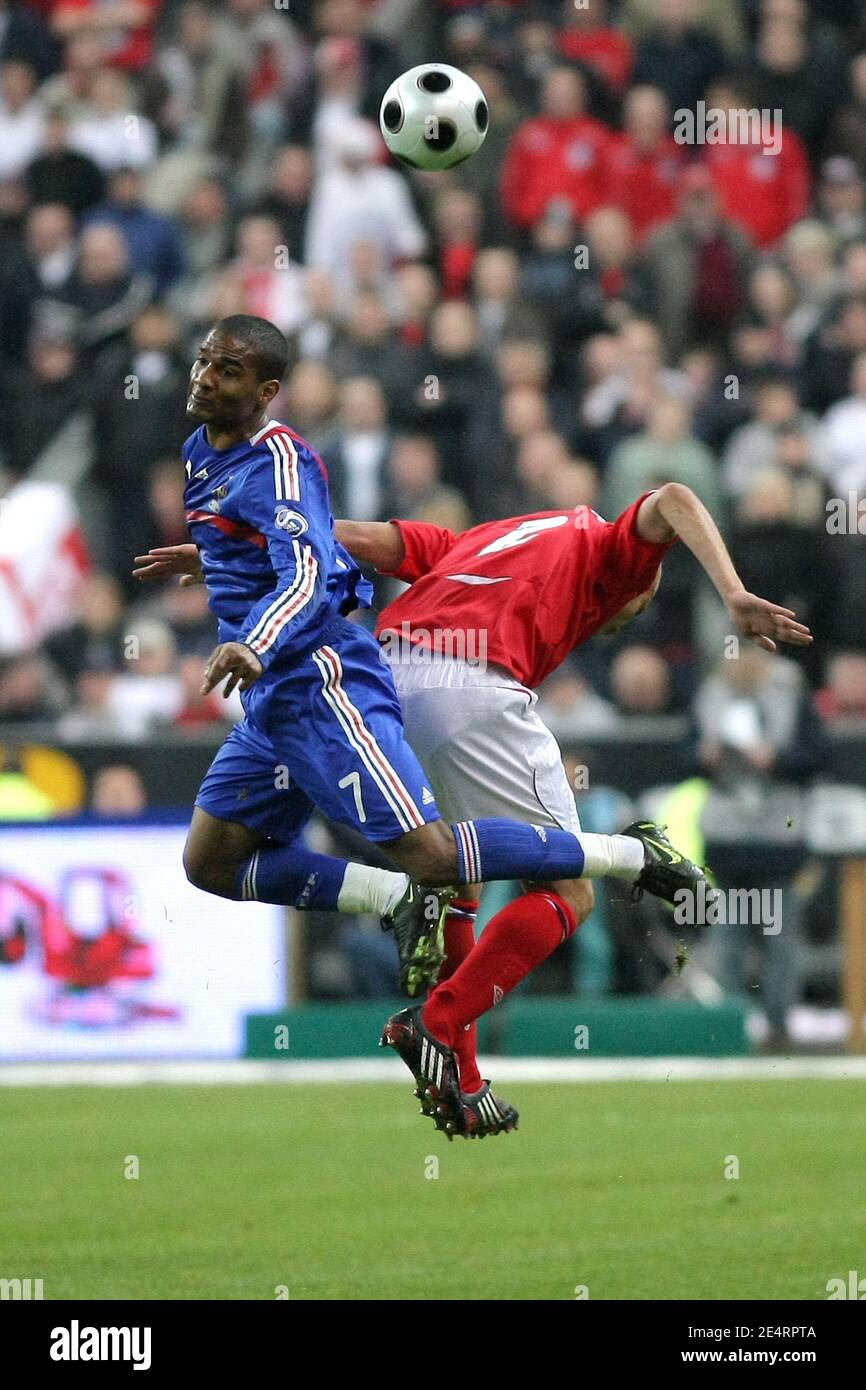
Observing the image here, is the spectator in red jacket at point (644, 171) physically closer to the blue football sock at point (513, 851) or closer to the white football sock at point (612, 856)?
the white football sock at point (612, 856)

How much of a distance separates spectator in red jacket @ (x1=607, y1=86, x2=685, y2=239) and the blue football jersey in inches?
340

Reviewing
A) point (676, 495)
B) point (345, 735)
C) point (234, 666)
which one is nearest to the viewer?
point (234, 666)

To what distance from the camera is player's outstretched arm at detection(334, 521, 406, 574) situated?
778 centimetres

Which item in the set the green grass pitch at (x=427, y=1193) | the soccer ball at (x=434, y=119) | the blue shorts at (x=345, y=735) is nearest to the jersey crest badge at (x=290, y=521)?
the blue shorts at (x=345, y=735)

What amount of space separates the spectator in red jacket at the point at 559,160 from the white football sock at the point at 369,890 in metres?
8.70

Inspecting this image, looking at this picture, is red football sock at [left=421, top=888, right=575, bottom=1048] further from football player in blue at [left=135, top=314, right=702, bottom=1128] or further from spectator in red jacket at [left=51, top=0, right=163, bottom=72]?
spectator in red jacket at [left=51, top=0, right=163, bottom=72]

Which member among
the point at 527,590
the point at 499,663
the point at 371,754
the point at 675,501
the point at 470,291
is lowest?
the point at 371,754

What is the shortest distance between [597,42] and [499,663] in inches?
390

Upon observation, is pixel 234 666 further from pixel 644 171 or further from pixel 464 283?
pixel 644 171

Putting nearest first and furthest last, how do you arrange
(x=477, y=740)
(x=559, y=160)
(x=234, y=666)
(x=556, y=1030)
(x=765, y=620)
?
(x=234, y=666), (x=765, y=620), (x=477, y=740), (x=556, y=1030), (x=559, y=160)

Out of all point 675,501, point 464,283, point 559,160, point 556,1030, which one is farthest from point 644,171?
point 675,501

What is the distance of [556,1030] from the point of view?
1252cm

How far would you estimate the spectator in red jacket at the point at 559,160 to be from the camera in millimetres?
15539

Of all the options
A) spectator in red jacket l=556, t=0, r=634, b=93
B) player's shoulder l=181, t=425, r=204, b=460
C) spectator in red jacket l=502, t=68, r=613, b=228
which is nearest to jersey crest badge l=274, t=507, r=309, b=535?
player's shoulder l=181, t=425, r=204, b=460
